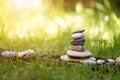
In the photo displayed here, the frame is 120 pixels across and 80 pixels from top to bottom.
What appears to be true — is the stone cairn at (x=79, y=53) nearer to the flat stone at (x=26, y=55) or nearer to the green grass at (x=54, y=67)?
the green grass at (x=54, y=67)

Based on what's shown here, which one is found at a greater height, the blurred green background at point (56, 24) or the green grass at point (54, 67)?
the blurred green background at point (56, 24)

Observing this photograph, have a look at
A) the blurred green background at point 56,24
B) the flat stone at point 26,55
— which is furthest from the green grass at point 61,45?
the flat stone at point 26,55

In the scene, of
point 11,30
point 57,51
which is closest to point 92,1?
point 11,30

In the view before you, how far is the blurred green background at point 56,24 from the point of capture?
431cm

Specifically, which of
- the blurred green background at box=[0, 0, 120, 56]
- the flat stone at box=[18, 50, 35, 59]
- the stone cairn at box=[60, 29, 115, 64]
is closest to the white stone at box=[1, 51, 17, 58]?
the flat stone at box=[18, 50, 35, 59]

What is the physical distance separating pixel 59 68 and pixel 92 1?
11.4 ft

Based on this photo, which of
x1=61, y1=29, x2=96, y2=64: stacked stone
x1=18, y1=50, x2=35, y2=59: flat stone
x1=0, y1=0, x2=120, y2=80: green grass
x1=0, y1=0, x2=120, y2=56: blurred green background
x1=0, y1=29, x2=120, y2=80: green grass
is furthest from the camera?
x1=0, y1=0, x2=120, y2=56: blurred green background

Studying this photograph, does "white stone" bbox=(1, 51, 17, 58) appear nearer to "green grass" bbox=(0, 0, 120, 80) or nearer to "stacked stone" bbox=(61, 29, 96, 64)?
"green grass" bbox=(0, 0, 120, 80)

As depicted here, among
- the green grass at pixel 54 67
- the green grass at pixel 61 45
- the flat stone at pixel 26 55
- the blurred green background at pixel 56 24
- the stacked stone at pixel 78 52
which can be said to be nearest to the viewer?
the green grass at pixel 54 67

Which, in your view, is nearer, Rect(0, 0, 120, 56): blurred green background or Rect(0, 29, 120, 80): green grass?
Rect(0, 29, 120, 80): green grass

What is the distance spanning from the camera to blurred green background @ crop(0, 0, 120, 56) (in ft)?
14.1

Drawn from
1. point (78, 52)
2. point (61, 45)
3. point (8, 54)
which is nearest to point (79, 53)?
point (78, 52)

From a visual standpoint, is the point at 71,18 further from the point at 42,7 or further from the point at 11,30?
the point at 11,30

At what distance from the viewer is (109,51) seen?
4039 millimetres
